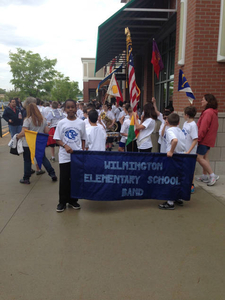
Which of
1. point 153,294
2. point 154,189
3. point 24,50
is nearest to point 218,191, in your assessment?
point 154,189

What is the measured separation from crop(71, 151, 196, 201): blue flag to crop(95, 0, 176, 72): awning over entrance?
4643 millimetres

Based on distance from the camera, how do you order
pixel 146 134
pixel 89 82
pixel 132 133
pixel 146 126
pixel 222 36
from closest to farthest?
pixel 146 126
pixel 146 134
pixel 132 133
pixel 222 36
pixel 89 82

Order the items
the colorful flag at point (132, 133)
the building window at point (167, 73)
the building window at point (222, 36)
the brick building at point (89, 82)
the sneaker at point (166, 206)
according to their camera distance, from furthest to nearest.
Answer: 1. the brick building at point (89, 82)
2. the building window at point (167, 73)
3. the building window at point (222, 36)
4. the colorful flag at point (132, 133)
5. the sneaker at point (166, 206)

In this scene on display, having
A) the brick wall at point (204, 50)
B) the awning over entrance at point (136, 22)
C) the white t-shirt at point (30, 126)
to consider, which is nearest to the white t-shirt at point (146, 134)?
the brick wall at point (204, 50)

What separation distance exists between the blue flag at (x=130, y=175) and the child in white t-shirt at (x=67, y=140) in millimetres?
116

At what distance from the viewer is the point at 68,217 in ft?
13.5

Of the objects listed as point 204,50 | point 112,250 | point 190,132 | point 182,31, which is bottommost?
point 112,250

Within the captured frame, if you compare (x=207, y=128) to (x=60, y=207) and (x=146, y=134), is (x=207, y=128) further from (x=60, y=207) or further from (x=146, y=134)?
(x=60, y=207)

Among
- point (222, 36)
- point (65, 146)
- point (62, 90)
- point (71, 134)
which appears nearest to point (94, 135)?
point (71, 134)

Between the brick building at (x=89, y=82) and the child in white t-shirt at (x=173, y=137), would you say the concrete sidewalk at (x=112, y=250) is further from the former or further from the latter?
the brick building at (x=89, y=82)

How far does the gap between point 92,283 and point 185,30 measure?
6007mm

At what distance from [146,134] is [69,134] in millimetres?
1628

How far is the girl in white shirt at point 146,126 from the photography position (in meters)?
4.98

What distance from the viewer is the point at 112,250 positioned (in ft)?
10.4
